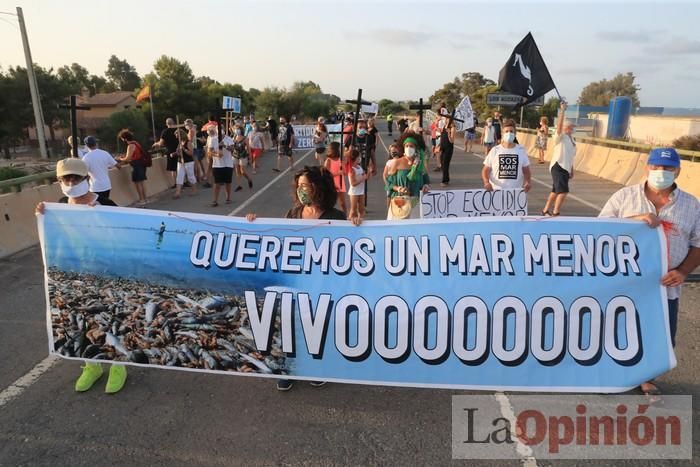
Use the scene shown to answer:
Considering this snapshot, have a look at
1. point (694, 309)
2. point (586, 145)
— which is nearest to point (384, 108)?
point (586, 145)

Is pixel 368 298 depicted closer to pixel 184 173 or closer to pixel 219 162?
pixel 219 162

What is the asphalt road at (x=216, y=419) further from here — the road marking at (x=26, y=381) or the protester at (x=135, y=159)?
the protester at (x=135, y=159)

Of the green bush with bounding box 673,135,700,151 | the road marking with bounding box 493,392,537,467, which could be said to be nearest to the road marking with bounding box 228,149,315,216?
the road marking with bounding box 493,392,537,467

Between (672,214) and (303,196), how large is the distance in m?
2.80

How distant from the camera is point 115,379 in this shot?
3900 mm

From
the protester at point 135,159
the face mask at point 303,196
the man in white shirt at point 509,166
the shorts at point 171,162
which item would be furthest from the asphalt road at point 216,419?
the shorts at point 171,162

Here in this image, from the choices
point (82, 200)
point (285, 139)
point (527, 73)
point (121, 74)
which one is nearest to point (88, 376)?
point (82, 200)

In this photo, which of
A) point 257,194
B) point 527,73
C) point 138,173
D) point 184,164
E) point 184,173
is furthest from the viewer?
point 184,173

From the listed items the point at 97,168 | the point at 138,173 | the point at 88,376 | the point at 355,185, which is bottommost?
the point at 88,376

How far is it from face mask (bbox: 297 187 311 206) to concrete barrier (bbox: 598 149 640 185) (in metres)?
13.1

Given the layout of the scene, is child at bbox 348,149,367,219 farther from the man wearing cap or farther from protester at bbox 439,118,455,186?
protester at bbox 439,118,455,186

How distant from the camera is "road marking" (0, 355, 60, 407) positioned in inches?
151

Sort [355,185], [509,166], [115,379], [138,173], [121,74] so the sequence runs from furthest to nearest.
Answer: [121,74], [138,173], [355,185], [509,166], [115,379]

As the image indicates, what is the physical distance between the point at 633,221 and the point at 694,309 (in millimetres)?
2768
